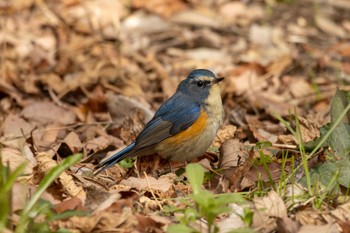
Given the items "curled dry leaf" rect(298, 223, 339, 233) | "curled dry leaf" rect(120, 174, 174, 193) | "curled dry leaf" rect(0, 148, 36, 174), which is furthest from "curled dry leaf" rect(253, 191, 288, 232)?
"curled dry leaf" rect(0, 148, 36, 174)

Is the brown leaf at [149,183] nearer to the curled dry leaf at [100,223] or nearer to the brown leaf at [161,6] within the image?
the curled dry leaf at [100,223]

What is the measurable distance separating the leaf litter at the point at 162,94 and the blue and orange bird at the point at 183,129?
6.0 inches

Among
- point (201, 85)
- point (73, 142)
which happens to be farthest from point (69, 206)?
point (201, 85)

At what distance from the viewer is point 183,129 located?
573cm

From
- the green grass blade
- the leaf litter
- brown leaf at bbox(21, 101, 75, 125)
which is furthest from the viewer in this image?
brown leaf at bbox(21, 101, 75, 125)

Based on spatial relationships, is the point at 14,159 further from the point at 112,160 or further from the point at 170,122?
the point at 170,122

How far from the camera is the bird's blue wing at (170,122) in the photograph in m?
5.69

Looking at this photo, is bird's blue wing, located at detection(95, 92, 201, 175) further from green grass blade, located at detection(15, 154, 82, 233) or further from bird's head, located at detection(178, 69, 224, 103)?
green grass blade, located at detection(15, 154, 82, 233)

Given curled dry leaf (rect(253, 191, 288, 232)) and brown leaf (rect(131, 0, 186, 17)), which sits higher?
brown leaf (rect(131, 0, 186, 17))

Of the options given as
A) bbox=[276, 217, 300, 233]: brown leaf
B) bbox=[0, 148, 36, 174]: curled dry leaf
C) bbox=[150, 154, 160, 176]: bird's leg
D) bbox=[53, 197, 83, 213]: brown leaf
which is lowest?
bbox=[150, 154, 160, 176]: bird's leg

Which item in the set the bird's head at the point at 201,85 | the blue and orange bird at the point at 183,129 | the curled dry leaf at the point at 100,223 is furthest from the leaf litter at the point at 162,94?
the bird's head at the point at 201,85

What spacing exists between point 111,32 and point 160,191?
564 cm

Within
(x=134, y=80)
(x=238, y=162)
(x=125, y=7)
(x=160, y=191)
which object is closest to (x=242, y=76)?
(x=134, y=80)

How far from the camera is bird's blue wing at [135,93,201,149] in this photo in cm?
569
